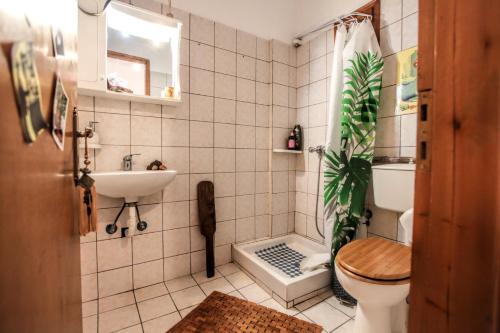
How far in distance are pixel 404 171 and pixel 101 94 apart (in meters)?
1.90

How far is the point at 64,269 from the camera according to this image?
1.62ft

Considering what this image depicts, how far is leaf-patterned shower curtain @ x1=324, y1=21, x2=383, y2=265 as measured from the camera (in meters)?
1.57

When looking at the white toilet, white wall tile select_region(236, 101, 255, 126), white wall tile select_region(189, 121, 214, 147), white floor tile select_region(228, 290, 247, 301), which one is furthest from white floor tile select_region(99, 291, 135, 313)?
white wall tile select_region(236, 101, 255, 126)

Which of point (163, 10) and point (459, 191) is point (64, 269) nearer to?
point (459, 191)

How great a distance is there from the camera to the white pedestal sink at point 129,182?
1.27 metres

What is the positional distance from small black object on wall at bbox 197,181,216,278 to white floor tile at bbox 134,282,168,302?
0.35m

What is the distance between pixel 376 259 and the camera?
117 centimetres

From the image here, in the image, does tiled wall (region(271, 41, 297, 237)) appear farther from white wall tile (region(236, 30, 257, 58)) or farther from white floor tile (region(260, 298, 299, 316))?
white floor tile (region(260, 298, 299, 316))

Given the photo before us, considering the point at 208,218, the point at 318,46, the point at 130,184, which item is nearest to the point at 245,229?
the point at 208,218

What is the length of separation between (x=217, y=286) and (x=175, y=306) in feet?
1.08

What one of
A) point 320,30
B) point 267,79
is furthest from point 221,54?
point 320,30

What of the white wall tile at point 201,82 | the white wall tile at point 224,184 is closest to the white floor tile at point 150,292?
the white wall tile at point 224,184

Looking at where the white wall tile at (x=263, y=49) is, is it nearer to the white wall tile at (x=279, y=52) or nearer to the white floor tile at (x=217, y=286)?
the white wall tile at (x=279, y=52)

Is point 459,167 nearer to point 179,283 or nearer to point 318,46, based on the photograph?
point 179,283
